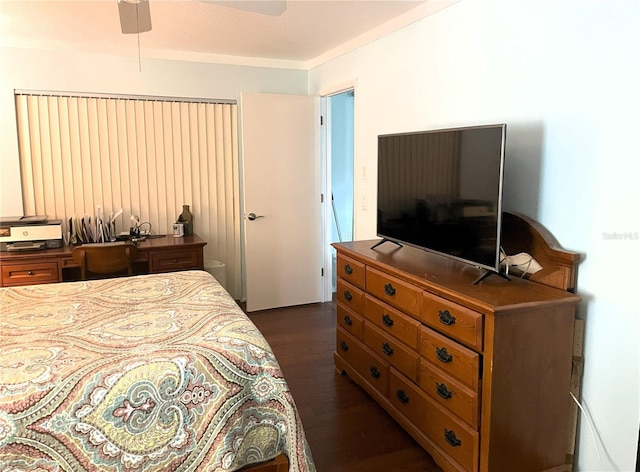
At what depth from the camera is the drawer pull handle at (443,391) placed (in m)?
2.12

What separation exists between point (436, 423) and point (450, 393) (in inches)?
8.3

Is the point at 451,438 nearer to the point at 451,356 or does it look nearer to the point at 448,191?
the point at 451,356

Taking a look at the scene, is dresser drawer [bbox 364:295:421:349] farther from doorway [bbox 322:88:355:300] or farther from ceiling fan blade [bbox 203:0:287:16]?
doorway [bbox 322:88:355:300]

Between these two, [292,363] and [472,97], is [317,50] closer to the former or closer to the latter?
[472,97]

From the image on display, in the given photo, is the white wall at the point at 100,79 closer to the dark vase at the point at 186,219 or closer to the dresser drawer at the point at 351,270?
the dark vase at the point at 186,219

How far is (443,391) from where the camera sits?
2156 millimetres

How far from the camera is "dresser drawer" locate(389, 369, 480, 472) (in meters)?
2.02

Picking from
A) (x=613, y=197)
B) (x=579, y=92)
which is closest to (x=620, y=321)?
(x=613, y=197)

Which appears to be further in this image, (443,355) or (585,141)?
(443,355)

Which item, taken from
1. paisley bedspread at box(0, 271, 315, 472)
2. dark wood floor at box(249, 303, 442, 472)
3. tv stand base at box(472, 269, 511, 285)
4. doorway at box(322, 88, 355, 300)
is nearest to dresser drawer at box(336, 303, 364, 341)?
dark wood floor at box(249, 303, 442, 472)

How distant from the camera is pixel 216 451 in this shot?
5.39ft

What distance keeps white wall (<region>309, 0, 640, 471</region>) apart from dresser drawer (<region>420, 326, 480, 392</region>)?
52cm

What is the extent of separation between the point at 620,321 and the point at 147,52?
394cm

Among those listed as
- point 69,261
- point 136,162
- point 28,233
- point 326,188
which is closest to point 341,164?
point 326,188
